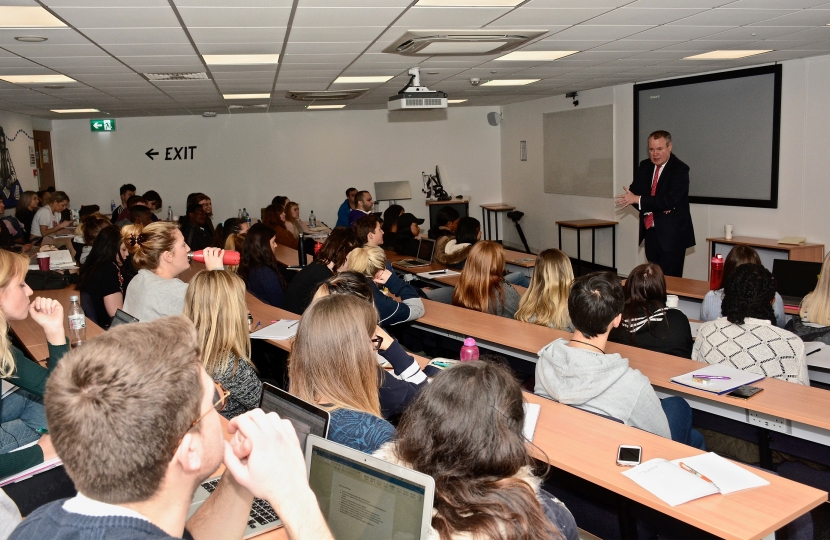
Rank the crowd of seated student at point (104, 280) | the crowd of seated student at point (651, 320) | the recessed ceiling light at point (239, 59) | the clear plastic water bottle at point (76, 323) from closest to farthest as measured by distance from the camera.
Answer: the crowd of seated student at point (651, 320)
the clear plastic water bottle at point (76, 323)
the crowd of seated student at point (104, 280)
the recessed ceiling light at point (239, 59)

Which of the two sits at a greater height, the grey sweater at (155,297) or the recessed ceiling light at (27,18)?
the recessed ceiling light at (27,18)

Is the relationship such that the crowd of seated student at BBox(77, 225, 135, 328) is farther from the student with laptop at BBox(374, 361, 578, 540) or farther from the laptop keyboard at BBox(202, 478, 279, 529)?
the student with laptop at BBox(374, 361, 578, 540)

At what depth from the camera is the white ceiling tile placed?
3709 mm

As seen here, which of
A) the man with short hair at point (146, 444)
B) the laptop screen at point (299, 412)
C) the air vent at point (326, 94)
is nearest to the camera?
the man with short hair at point (146, 444)

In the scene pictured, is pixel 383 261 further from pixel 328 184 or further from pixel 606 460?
pixel 328 184

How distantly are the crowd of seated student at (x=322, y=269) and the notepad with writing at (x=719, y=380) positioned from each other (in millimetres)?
2554

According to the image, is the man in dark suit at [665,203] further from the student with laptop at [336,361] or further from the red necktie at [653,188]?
the student with laptop at [336,361]

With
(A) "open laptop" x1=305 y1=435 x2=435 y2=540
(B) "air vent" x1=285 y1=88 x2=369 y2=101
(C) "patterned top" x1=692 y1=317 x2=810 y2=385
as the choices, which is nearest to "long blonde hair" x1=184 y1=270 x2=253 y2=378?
(A) "open laptop" x1=305 y1=435 x2=435 y2=540

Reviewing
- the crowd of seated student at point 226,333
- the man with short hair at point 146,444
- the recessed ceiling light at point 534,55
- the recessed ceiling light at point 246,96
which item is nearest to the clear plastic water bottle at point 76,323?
the crowd of seated student at point 226,333

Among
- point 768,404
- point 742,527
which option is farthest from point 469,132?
point 742,527

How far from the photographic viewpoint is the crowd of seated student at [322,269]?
4973mm

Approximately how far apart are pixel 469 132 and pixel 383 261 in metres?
8.85

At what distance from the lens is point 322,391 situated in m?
2.23

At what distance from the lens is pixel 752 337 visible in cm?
326
